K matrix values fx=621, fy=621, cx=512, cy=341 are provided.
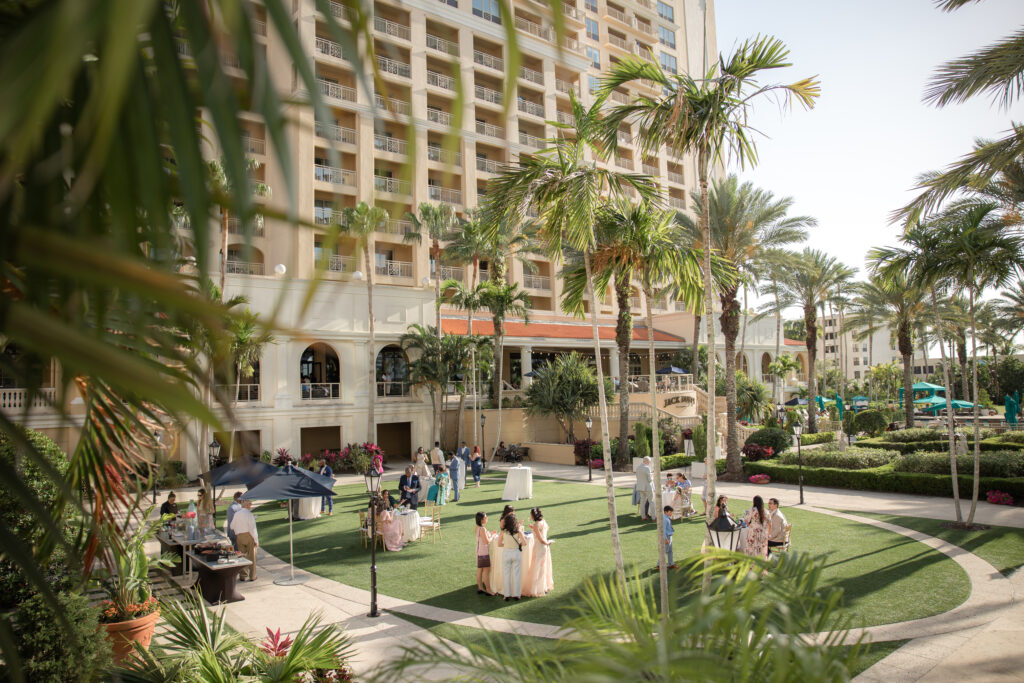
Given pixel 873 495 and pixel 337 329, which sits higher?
pixel 337 329

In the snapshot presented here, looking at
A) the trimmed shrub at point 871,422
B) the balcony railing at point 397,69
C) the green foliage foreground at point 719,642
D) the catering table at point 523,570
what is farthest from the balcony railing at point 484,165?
the green foliage foreground at point 719,642

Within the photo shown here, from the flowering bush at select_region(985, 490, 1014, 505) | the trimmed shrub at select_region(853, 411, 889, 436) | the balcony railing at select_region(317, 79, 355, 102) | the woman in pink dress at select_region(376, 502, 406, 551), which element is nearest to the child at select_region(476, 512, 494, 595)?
the woman in pink dress at select_region(376, 502, 406, 551)

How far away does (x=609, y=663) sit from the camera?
63.2 inches

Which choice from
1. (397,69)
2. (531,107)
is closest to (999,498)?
(397,69)

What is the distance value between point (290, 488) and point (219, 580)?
7.49 feet

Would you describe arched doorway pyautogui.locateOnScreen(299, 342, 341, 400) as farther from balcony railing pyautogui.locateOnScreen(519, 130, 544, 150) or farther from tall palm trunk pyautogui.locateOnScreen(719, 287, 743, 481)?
balcony railing pyautogui.locateOnScreen(519, 130, 544, 150)

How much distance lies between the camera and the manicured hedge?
60.5 feet

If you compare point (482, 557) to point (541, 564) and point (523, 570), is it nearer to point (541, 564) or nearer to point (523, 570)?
point (523, 570)

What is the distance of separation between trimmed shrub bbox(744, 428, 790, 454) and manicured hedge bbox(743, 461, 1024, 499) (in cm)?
318

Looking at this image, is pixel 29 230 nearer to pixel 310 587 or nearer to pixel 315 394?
pixel 310 587

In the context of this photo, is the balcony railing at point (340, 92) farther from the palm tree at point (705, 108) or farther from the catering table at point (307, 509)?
the palm tree at point (705, 108)

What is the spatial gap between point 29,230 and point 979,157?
14.5 meters

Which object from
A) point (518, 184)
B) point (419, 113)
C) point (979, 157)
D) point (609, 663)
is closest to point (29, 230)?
point (609, 663)

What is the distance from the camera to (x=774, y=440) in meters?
28.0
